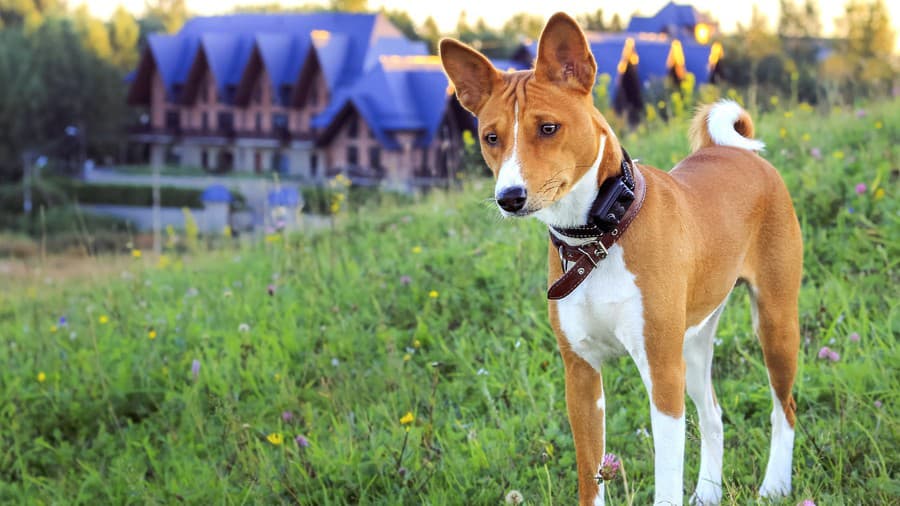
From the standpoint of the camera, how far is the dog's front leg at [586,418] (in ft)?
10.2

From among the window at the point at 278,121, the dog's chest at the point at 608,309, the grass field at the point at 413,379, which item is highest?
the dog's chest at the point at 608,309

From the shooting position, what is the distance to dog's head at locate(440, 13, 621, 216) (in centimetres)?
267

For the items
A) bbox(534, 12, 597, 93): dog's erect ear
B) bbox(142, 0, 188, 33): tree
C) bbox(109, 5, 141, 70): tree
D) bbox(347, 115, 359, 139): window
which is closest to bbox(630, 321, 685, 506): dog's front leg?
bbox(534, 12, 597, 93): dog's erect ear

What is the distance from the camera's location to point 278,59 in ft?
101

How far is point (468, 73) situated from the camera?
2.99 meters

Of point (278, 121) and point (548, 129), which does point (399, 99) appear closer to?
point (278, 121)

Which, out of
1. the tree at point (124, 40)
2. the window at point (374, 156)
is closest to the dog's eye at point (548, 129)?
the window at point (374, 156)

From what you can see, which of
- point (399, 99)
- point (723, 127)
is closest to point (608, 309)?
point (723, 127)

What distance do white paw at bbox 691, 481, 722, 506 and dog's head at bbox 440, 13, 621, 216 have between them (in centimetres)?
126

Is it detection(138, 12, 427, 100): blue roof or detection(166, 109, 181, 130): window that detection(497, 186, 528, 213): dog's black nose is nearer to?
detection(138, 12, 427, 100): blue roof

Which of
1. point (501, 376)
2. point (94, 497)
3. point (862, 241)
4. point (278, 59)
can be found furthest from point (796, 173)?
point (278, 59)

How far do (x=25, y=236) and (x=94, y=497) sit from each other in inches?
1048

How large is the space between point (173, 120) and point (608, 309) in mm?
33240

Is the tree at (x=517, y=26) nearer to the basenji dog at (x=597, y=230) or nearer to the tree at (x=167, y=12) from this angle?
the tree at (x=167, y=12)
